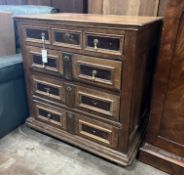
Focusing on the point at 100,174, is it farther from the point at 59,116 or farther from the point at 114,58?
the point at 114,58

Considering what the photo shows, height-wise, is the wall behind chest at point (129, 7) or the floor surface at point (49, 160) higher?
the wall behind chest at point (129, 7)

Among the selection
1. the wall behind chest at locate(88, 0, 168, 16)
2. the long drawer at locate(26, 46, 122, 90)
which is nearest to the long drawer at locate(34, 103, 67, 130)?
the long drawer at locate(26, 46, 122, 90)

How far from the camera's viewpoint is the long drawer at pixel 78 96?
3.88ft

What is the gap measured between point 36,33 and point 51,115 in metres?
0.58

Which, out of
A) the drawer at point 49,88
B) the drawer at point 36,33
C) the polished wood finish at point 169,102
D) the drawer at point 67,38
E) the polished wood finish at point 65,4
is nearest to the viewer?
the polished wood finish at point 169,102

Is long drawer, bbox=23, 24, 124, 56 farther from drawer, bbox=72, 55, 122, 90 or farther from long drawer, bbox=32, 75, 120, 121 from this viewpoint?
long drawer, bbox=32, 75, 120, 121

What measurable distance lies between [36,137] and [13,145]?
169 mm

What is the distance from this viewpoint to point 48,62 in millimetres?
1313

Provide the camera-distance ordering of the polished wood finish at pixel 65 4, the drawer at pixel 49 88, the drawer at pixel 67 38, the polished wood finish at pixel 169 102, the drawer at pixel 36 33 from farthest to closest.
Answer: the polished wood finish at pixel 65 4
the drawer at pixel 49 88
the drawer at pixel 36 33
the drawer at pixel 67 38
the polished wood finish at pixel 169 102

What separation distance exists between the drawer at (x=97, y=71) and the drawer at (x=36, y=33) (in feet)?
0.75

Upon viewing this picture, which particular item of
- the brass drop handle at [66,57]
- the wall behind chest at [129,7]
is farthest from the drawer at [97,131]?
the wall behind chest at [129,7]

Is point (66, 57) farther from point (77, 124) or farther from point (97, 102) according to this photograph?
point (77, 124)

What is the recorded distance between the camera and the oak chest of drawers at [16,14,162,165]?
1044 millimetres

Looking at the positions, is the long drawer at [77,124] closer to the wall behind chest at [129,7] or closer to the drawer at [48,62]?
the drawer at [48,62]
